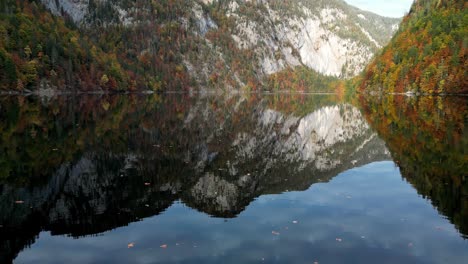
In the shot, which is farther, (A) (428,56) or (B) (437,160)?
(A) (428,56)

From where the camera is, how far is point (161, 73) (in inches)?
7544

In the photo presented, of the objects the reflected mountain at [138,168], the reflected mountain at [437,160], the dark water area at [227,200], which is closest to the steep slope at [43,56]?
the reflected mountain at [138,168]

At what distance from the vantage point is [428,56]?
115 metres

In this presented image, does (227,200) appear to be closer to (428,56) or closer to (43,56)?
(43,56)

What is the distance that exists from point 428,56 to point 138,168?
114 metres

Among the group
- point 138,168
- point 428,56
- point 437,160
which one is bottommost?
point 138,168

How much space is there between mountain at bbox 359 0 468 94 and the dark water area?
264ft

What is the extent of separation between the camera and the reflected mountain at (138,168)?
571 inches

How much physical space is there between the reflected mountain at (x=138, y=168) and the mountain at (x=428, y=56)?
77.5 metres

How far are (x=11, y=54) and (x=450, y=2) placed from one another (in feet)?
454

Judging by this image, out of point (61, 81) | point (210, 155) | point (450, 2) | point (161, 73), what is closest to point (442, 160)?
point (210, 155)

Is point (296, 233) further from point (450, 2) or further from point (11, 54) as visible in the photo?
point (450, 2)

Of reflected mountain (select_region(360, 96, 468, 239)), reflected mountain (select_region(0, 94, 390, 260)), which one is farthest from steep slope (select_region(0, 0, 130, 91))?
reflected mountain (select_region(360, 96, 468, 239))

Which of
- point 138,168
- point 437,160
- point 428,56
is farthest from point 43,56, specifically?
point 437,160
